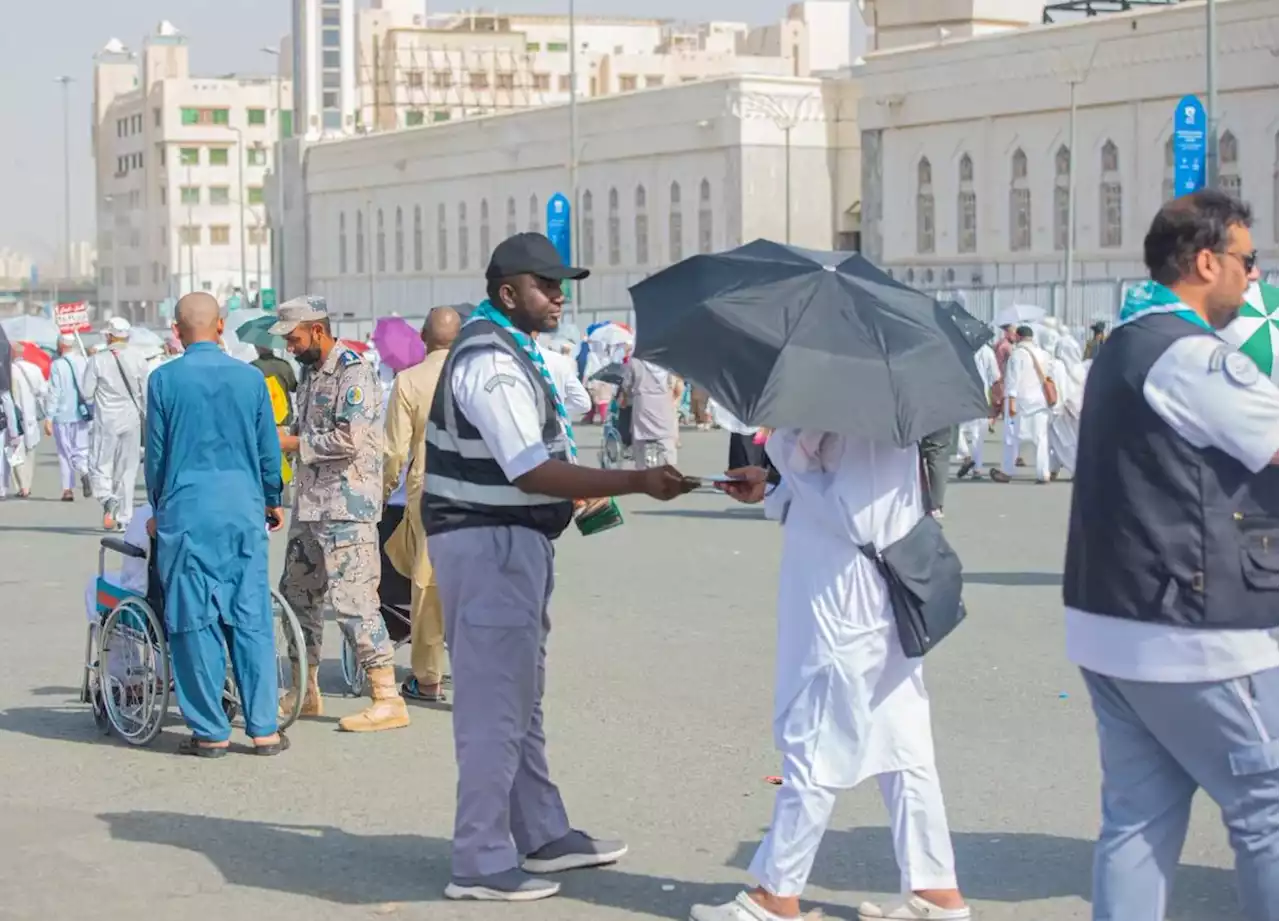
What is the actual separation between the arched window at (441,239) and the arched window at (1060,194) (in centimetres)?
3424

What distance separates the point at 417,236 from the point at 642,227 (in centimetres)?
1694

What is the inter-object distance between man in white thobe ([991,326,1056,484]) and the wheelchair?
588 inches

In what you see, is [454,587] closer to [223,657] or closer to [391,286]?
[223,657]

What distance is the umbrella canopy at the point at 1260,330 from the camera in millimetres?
7367

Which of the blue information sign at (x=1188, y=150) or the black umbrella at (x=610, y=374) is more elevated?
the blue information sign at (x=1188, y=150)

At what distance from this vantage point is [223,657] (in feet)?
26.2

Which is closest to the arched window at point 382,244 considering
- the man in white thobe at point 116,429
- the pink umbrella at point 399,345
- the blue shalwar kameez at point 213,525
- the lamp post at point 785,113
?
the lamp post at point 785,113

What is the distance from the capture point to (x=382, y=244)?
97.6 m

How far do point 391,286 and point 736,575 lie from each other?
85.6 meters

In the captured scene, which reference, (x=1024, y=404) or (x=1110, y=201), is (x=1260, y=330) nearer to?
(x=1024, y=404)

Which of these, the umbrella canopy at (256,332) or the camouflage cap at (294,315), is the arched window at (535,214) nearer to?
the umbrella canopy at (256,332)

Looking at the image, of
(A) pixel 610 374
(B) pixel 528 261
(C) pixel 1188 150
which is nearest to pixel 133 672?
(B) pixel 528 261

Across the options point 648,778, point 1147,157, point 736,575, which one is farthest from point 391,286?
point 648,778

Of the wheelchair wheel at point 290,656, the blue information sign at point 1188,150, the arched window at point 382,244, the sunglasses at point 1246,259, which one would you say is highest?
the arched window at point 382,244
